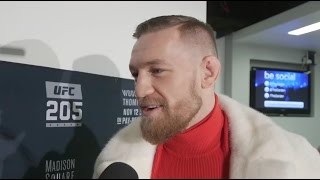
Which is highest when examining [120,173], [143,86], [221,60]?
[221,60]

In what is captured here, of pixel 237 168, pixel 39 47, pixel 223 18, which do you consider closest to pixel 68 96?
pixel 39 47

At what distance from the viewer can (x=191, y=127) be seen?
0.60m

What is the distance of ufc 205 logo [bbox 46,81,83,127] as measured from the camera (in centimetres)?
101

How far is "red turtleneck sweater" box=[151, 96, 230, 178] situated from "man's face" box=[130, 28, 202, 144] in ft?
0.15

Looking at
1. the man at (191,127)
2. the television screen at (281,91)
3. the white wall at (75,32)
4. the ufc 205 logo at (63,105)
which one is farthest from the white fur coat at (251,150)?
the white wall at (75,32)

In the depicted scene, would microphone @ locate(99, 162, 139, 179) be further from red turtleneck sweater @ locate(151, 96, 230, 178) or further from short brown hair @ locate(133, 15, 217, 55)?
short brown hair @ locate(133, 15, 217, 55)

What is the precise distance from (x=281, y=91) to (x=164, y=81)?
54cm

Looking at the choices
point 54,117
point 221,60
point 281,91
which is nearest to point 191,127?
point 281,91

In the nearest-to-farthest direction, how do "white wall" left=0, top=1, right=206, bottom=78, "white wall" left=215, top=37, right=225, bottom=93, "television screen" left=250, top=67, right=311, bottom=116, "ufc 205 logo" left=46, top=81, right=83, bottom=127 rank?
"television screen" left=250, top=67, right=311, bottom=116 < "ufc 205 logo" left=46, top=81, right=83, bottom=127 < "white wall" left=0, top=1, right=206, bottom=78 < "white wall" left=215, top=37, right=225, bottom=93

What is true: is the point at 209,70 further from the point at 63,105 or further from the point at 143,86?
the point at 63,105

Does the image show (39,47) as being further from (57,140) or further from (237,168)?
(237,168)

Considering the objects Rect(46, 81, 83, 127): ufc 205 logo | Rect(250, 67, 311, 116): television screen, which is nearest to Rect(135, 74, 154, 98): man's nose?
Rect(250, 67, 311, 116): television screen

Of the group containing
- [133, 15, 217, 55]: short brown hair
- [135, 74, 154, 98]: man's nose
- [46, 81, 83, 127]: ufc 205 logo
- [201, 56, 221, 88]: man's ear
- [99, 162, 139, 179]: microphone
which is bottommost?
[99, 162, 139, 179]: microphone

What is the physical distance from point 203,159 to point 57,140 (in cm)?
57
